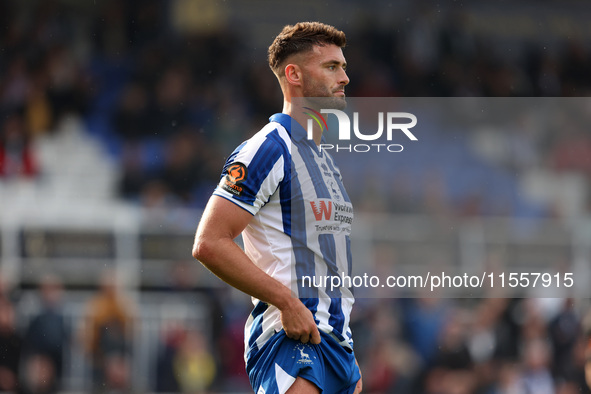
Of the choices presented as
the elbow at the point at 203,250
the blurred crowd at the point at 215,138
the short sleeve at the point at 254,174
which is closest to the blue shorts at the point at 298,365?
the elbow at the point at 203,250

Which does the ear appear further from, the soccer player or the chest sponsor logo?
the chest sponsor logo

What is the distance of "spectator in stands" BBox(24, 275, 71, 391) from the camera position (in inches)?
354

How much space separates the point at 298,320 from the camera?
3273mm

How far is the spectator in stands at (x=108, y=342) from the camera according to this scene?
9.10 meters

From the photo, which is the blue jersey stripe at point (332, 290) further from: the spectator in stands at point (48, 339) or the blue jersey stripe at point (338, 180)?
the spectator in stands at point (48, 339)

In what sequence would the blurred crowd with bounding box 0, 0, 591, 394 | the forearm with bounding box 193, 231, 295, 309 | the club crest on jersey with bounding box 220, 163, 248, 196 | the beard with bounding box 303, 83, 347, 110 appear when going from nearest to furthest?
the forearm with bounding box 193, 231, 295, 309 < the club crest on jersey with bounding box 220, 163, 248, 196 < the beard with bounding box 303, 83, 347, 110 < the blurred crowd with bounding box 0, 0, 591, 394

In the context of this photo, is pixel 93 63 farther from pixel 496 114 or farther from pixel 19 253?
pixel 496 114

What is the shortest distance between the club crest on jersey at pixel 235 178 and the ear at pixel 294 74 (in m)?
0.56

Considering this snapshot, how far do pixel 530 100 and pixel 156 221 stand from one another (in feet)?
21.7

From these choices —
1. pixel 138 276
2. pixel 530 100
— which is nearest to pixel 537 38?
pixel 530 100

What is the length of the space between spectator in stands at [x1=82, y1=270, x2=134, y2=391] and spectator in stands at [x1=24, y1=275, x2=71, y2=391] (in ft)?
0.81

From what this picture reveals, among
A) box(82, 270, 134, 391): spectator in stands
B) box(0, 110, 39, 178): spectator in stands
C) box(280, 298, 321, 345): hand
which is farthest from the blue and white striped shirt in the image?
box(0, 110, 39, 178): spectator in stands

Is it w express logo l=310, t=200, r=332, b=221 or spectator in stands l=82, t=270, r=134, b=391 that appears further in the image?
spectator in stands l=82, t=270, r=134, b=391

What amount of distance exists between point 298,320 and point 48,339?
6.32 metres
